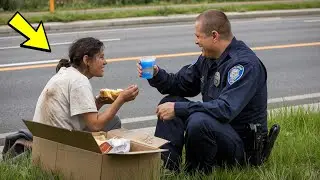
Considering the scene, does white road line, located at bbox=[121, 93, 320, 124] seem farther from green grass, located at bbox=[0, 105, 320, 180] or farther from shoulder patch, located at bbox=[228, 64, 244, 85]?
shoulder patch, located at bbox=[228, 64, 244, 85]

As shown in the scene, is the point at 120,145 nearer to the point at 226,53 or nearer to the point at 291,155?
the point at 226,53

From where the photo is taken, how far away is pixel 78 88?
4164mm

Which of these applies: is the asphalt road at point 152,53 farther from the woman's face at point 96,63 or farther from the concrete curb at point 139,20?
the woman's face at point 96,63

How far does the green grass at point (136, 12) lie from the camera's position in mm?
17141

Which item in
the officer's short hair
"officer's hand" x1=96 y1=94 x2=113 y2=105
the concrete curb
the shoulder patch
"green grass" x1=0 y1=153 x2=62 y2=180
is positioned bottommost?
→ the concrete curb

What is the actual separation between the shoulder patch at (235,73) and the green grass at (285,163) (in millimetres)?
581

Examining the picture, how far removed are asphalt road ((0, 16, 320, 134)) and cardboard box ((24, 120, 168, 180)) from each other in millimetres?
2749

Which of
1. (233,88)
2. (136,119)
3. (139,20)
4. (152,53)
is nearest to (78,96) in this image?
(233,88)

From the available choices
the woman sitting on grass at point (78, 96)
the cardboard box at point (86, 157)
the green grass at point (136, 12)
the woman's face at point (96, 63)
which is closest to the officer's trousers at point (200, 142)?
the cardboard box at point (86, 157)

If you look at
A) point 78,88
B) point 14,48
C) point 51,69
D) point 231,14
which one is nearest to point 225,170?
point 78,88

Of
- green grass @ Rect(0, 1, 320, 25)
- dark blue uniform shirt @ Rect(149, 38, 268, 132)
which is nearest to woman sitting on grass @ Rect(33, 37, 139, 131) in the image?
dark blue uniform shirt @ Rect(149, 38, 268, 132)

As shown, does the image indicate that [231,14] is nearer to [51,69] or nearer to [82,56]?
[51,69]

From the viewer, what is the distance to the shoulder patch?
13.6 feet

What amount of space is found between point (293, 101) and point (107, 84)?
2.57 m
